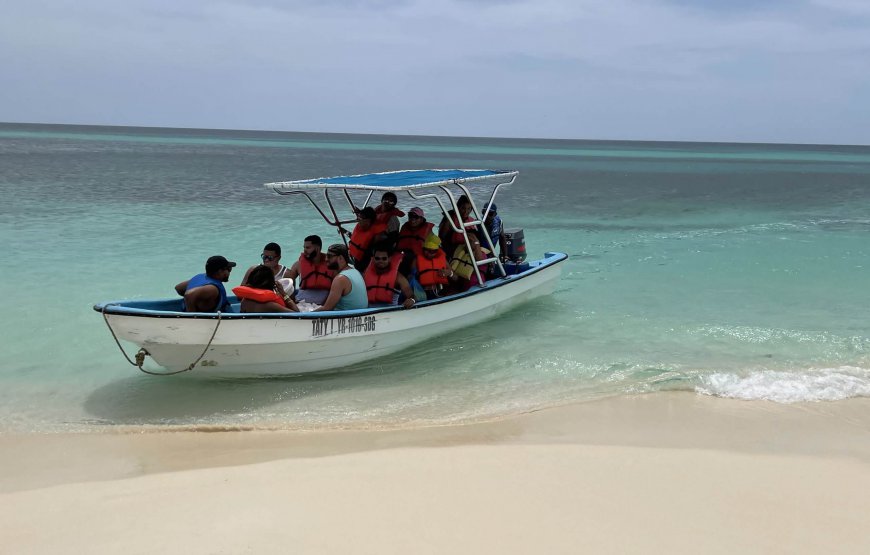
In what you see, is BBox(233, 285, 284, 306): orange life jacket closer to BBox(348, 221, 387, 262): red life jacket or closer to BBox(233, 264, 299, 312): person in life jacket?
BBox(233, 264, 299, 312): person in life jacket

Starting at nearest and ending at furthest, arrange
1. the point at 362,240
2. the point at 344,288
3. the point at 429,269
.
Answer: the point at 344,288
the point at 429,269
the point at 362,240

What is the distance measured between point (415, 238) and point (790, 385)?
4.09 meters

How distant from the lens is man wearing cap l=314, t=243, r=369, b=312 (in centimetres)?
743

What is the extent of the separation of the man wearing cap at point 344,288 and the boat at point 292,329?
0.21 m

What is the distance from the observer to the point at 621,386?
7.28 meters

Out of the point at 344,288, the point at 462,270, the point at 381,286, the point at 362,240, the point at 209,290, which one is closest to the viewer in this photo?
the point at 209,290

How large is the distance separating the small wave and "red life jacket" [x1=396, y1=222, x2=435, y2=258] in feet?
10.7

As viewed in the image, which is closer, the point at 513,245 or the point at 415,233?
the point at 415,233

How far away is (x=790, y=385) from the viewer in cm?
719

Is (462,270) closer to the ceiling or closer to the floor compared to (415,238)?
closer to the floor

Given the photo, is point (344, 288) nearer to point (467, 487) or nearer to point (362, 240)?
point (362, 240)

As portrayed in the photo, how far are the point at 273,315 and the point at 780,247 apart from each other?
14.2 meters

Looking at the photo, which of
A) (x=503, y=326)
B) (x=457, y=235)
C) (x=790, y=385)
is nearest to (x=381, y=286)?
(x=457, y=235)

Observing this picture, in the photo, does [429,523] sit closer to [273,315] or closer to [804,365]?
[273,315]
